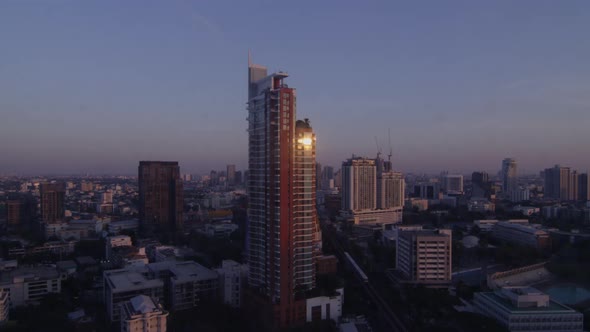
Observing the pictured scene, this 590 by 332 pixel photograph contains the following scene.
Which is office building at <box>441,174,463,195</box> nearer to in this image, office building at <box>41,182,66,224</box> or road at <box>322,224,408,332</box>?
road at <box>322,224,408,332</box>

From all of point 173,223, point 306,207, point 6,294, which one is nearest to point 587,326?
point 306,207

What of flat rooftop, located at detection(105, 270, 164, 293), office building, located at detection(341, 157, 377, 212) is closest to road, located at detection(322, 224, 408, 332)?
flat rooftop, located at detection(105, 270, 164, 293)

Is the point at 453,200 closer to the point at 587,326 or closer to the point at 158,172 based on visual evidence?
the point at 158,172

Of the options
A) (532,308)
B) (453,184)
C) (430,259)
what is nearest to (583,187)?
(453,184)

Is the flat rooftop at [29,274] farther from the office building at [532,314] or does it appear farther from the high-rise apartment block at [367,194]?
the high-rise apartment block at [367,194]

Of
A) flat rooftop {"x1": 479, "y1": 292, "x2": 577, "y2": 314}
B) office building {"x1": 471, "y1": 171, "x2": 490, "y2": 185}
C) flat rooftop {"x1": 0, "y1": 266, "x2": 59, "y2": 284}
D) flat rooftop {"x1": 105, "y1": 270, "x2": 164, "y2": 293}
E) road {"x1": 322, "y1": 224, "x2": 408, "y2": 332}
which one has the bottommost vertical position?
road {"x1": 322, "y1": 224, "x2": 408, "y2": 332}

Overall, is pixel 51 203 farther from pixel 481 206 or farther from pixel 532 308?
pixel 481 206
